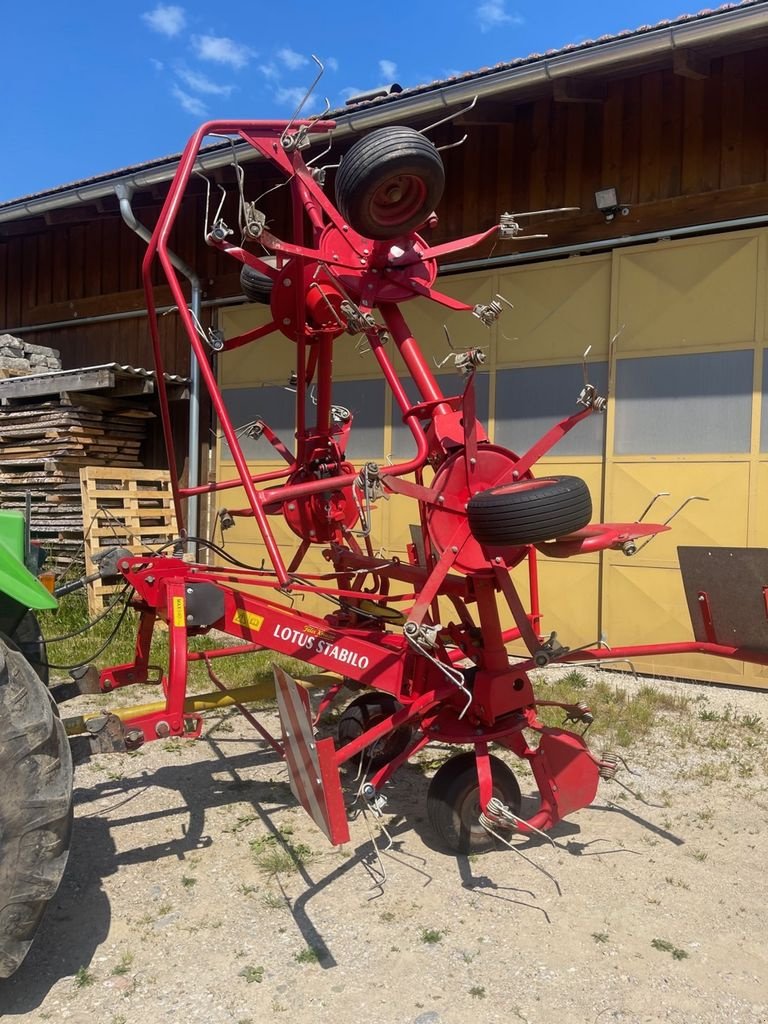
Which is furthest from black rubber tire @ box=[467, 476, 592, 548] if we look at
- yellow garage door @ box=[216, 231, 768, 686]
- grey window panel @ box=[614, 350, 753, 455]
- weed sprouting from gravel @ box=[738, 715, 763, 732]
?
grey window panel @ box=[614, 350, 753, 455]

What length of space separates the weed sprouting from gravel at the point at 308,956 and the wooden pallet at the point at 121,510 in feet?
17.9

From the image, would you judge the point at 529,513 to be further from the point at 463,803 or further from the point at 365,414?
the point at 365,414

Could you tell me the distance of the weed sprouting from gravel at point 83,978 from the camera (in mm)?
2598

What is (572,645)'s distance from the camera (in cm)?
700

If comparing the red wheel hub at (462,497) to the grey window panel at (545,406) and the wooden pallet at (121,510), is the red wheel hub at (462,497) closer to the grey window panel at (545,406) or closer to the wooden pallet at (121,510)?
the grey window panel at (545,406)


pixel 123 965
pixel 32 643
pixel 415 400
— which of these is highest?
pixel 415 400

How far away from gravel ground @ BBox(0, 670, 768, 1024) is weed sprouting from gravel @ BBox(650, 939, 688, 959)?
12 millimetres

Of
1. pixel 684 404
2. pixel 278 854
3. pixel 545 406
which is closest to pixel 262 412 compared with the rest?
pixel 545 406

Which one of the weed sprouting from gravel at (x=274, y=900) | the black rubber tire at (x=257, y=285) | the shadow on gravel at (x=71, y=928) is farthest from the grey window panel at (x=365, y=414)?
the weed sprouting from gravel at (x=274, y=900)

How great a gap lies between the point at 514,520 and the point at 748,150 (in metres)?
4.83

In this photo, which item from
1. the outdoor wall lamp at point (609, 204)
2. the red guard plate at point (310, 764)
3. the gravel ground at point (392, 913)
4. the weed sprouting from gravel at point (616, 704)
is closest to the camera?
the gravel ground at point (392, 913)

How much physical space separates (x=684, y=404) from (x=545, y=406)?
1.16 meters

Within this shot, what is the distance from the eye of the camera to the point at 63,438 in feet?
27.9

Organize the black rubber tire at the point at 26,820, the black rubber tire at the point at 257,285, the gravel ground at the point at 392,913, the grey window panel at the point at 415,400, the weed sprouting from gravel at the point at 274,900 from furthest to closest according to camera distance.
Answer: the grey window panel at the point at 415,400, the black rubber tire at the point at 257,285, the weed sprouting from gravel at the point at 274,900, the gravel ground at the point at 392,913, the black rubber tire at the point at 26,820
